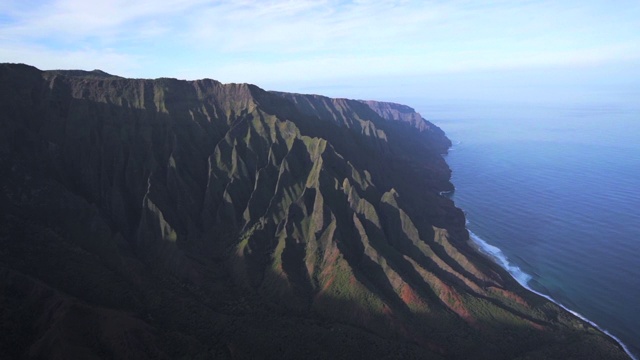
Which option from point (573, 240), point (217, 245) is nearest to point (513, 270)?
point (573, 240)

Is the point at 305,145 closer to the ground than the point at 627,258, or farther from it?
farther from it

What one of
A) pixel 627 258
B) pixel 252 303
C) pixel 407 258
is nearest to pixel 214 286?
pixel 252 303

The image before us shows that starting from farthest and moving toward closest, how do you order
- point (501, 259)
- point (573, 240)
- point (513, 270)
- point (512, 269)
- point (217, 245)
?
point (573, 240) → point (501, 259) → point (512, 269) → point (513, 270) → point (217, 245)

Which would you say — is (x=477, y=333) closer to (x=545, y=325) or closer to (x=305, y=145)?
(x=545, y=325)

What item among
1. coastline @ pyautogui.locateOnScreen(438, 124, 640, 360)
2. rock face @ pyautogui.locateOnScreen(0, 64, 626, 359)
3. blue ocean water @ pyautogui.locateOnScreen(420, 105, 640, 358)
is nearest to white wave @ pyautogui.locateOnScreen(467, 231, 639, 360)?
coastline @ pyautogui.locateOnScreen(438, 124, 640, 360)

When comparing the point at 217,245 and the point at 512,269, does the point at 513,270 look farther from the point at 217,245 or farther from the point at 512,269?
the point at 217,245

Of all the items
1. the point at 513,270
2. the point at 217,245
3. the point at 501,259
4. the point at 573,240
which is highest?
the point at 217,245
